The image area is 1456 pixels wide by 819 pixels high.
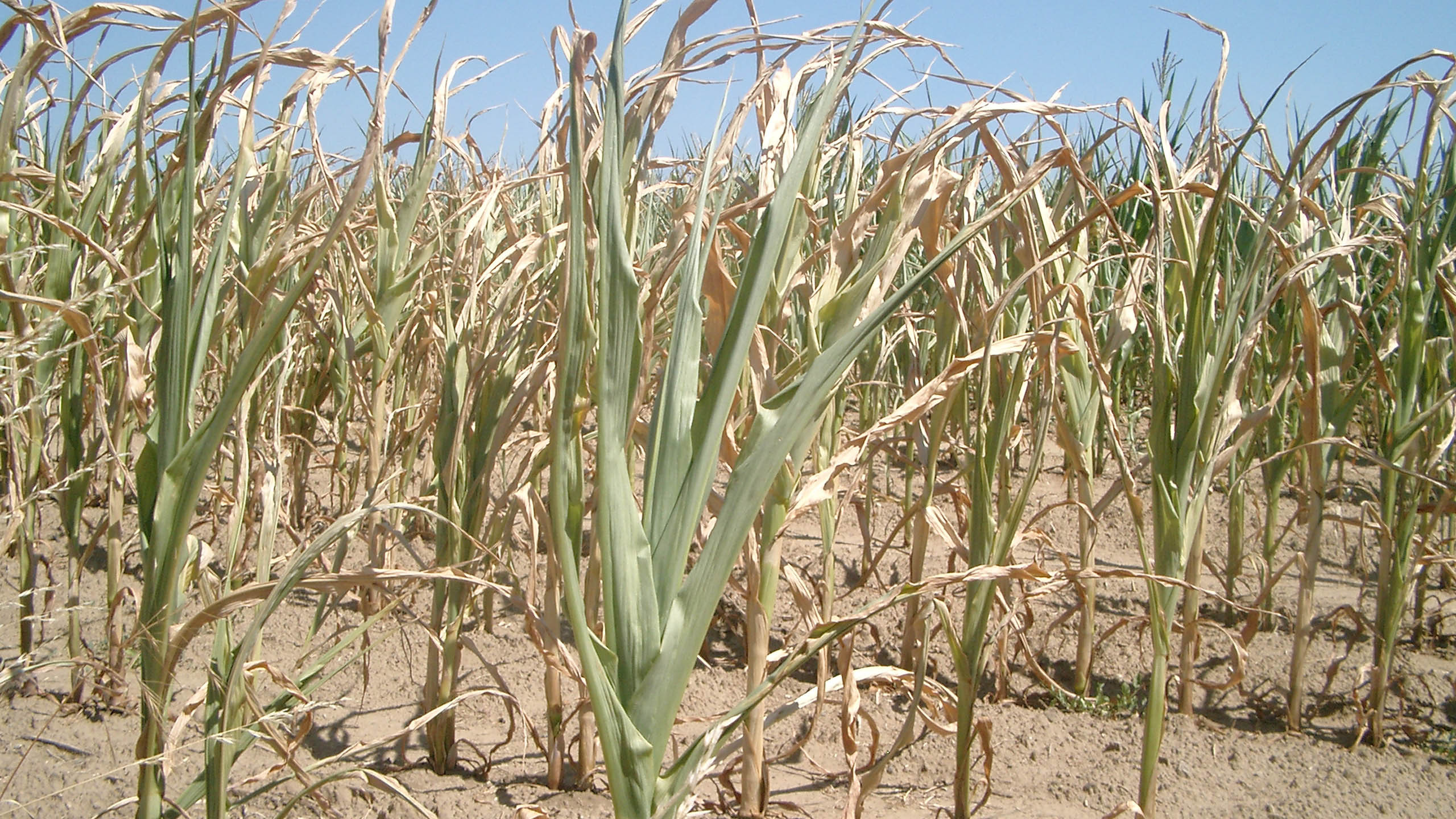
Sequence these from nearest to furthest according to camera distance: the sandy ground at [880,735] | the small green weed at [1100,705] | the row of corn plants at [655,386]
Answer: the row of corn plants at [655,386]
the sandy ground at [880,735]
the small green weed at [1100,705]

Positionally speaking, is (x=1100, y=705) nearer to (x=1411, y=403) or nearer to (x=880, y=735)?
(x=880, y=735)

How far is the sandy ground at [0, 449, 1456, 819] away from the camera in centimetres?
182

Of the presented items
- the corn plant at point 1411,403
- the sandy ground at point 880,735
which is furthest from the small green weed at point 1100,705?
the corn plant at point 1411,403

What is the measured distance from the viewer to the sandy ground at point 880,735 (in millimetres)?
1818

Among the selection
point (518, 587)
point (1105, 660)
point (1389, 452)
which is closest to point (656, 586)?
point (518, 587)

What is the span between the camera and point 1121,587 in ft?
10.3

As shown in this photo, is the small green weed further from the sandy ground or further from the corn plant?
the corn plant

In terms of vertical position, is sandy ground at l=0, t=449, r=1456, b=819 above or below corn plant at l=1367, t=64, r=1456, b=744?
below

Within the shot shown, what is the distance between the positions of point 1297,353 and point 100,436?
2.56 m

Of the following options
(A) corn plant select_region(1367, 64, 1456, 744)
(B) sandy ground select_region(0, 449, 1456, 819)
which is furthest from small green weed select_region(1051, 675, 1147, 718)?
(A) corn plant select_region(1367, 64, 1456, 744)

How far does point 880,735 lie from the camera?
217cm

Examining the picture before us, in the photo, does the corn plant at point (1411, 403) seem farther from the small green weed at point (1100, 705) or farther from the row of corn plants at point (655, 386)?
the small green weed at point (1100, 705)

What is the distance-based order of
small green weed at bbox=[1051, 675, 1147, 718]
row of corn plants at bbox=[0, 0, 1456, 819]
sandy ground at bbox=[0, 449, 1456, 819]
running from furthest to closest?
small green weed at bbox=[1051, 675, 1147, 718] → sandy ground at bbox=[0, 449, 1456, 819] → row of corn plants at bbox=[0, 0, 1456, 819]

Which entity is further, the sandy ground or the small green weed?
the small green weed
